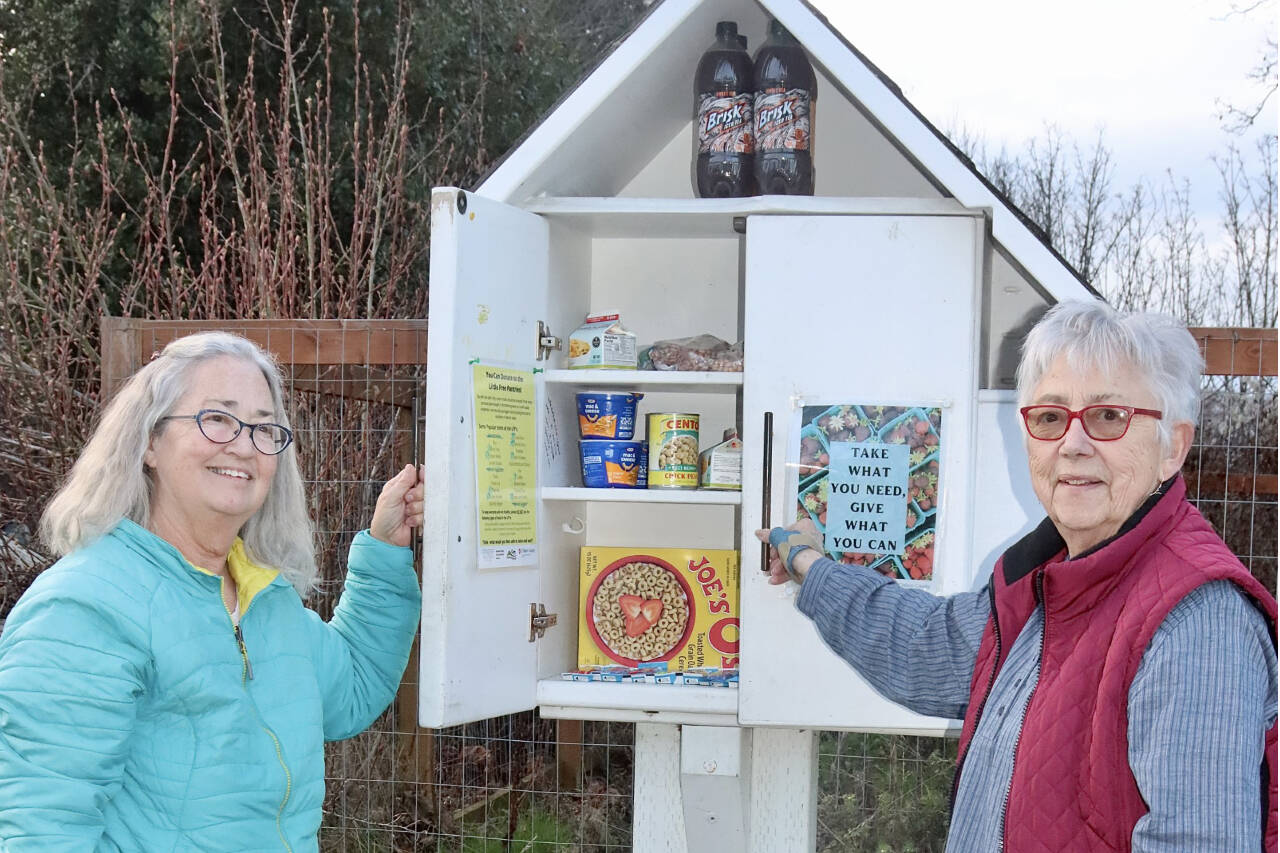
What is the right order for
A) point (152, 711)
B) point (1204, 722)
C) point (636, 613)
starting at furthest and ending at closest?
point (636, 613) → point (152, 711) → point (1204, 722)

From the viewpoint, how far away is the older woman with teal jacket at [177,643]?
1.51 metres

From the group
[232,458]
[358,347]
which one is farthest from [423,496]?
[358,347]

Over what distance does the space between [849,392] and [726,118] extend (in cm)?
60

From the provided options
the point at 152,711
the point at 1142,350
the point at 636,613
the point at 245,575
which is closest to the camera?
the point at 1142,350

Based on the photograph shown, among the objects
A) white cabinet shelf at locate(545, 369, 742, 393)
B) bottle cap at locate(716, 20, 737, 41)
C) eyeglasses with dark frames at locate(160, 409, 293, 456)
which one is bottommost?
eyeglasses with dark frames at locate(160, 409, 293, 456)

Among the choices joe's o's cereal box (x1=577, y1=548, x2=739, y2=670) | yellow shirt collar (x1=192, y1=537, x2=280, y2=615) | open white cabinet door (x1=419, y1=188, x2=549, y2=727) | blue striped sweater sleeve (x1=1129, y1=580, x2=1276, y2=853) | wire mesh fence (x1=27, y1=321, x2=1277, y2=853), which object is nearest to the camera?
blue striped sweater sleeve (x1=1129, y1=580, x2=1276, y2=853)

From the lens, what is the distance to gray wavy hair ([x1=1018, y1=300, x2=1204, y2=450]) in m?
1.44

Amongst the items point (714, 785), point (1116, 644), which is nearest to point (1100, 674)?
point (1116, 644)

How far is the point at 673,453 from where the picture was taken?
2428 millimetres

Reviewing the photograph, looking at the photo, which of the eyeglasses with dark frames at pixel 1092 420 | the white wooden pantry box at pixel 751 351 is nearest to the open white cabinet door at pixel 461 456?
the white wooden pantry box at pixel 751 351

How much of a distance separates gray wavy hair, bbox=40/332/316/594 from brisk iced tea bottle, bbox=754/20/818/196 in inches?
40.0

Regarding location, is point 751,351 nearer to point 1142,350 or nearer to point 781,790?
point 1142,350

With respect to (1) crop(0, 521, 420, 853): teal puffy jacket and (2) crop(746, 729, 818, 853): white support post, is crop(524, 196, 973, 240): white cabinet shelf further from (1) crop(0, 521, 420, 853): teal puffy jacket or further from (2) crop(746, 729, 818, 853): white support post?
(2) crop(746, 729, 818, 853): white support post

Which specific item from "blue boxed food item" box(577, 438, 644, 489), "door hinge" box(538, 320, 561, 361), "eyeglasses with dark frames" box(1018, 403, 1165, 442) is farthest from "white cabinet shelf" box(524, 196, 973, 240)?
"eyeglasses with dark frames" box(1018, 403, 1165, 442)
